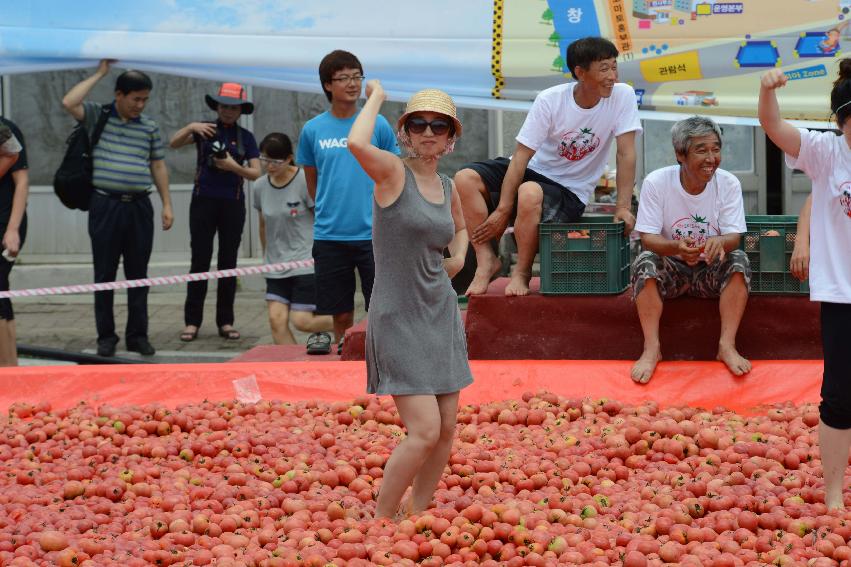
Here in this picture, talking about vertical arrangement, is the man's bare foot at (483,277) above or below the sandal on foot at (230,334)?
above

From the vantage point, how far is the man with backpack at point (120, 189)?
8656 mm

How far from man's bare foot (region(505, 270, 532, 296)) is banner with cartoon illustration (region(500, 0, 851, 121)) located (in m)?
1.12

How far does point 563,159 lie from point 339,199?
126 centimetres

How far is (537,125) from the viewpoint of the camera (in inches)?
267

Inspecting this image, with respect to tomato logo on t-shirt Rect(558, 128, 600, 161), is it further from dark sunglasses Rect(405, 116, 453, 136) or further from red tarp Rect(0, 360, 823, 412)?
dark sunglasses Rect(405, 116, 453, 136)

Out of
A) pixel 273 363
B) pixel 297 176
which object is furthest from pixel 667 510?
pixel 297 176

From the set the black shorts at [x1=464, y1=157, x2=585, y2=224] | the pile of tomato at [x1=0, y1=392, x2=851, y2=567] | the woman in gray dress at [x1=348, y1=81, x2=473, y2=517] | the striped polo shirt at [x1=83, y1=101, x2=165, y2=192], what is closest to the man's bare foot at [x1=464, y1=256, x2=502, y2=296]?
the black shorts at [x1=464, y1=157, x2=585, y2=224]

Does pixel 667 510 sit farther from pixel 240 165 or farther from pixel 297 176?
pixel 240 165

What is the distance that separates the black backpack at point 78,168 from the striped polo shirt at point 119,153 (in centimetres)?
4

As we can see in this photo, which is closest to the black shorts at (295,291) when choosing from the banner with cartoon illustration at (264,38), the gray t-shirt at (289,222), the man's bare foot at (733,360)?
the gray t-shirt at (289,222)

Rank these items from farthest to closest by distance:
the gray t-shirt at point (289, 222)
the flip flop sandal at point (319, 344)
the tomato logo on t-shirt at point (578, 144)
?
1. the gray t-shirt at point (289, 222)
2. the flip flop sandal at point (319, 344)
3. the tomato logo on t-shirt at point (578, 144)

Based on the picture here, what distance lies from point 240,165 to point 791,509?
5.60 meters

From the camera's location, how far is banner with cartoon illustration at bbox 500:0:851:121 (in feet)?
23.0

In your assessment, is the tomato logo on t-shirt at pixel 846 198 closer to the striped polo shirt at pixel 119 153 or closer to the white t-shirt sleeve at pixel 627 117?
the white t-shirt sleeve at pixel 627 117
